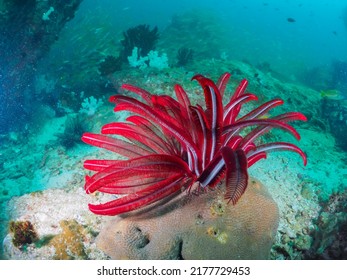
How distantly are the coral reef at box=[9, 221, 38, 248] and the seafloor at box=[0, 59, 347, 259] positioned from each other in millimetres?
56

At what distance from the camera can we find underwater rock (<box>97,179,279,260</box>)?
2441mm

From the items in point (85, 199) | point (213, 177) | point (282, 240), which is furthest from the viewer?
point (85, 199)

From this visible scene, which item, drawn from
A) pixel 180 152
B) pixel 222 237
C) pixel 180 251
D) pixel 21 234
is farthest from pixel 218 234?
pixel 21 234

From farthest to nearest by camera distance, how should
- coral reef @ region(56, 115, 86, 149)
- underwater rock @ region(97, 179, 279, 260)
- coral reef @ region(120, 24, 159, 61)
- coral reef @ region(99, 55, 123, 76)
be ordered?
coral reef @ region(120, 24, 159, 61), coral reef @ region(99, 55, 123, 76), coral reef @ region(56, 115, 86, 149), underwater rock @ region(97, 179, 279, 260)

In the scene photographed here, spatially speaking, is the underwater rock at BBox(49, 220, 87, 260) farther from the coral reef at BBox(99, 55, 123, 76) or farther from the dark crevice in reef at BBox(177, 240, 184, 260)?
the coral reef at BBox(99, 55, 123, 76)

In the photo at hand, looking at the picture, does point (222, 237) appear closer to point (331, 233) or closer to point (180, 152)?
point (180, 152)

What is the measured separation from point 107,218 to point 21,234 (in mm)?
916

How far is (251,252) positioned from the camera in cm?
249

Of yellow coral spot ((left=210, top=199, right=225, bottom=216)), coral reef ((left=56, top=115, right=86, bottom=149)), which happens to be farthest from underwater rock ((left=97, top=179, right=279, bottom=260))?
coral reef ((left=56, top=115, right=86, bottom=149))

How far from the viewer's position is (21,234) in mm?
2893
